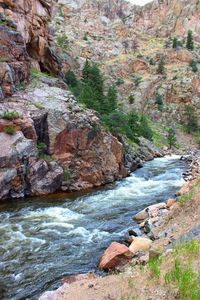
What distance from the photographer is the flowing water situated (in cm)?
977

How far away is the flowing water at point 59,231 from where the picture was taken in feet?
32.1

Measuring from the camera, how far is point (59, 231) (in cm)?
1369

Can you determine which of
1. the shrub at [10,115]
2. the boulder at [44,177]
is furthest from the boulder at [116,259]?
the shrub at [10,115]

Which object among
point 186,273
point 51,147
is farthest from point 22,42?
point 186,273

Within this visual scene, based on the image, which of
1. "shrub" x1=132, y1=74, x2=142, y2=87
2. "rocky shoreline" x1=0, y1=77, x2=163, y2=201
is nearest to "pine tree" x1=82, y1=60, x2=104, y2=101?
"rocky shoreline" x1=0, y1=77, x2=163, y2=201

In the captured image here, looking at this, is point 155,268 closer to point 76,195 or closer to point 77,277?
point 77,277

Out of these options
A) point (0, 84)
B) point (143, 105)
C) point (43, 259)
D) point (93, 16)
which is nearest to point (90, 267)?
point (43, 259)

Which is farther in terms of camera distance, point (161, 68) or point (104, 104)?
point (161, 68)

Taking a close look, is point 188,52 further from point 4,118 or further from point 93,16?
point 4,118

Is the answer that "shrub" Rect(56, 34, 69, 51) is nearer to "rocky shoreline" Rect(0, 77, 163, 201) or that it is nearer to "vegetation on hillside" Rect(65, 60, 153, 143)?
"vegetation on hillside" Rect(65, 60, 153, 143)

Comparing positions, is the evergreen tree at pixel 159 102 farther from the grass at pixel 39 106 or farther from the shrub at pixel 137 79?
the grass at pixel 39 106

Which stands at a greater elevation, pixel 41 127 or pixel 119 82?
pixel 119 82

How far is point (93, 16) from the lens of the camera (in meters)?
103

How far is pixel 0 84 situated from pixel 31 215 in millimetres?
11095
